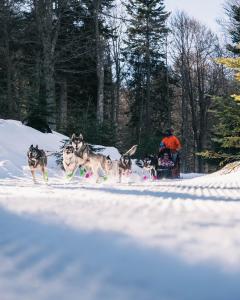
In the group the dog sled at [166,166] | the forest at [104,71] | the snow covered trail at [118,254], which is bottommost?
the snow covered trail at [118,254]

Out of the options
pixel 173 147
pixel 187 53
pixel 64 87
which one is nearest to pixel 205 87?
pixel 187 53

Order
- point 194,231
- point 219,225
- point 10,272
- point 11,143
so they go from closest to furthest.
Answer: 1. point 10,272
2. point 194,231
3. point 219,225
4. point 11,143

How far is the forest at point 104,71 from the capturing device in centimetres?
2309

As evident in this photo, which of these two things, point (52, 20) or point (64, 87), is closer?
point (52, 20)

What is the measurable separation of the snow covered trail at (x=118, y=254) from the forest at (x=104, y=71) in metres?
9.14

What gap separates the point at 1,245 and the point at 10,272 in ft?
2.03

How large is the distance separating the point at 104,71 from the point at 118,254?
32723mm

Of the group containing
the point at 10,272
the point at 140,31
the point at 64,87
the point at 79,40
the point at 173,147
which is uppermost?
the point at 140,31

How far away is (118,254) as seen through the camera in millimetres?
2357

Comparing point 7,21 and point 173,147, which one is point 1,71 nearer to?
point 7,21

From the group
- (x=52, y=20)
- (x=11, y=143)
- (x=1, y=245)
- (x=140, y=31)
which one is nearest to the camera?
(x=1, y=245)

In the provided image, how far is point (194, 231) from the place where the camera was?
297cm

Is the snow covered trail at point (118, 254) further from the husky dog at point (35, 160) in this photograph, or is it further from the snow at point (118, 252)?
the husky dog at point (35, 160)

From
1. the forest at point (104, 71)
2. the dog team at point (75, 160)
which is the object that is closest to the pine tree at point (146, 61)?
the forest at point (104, 71)
